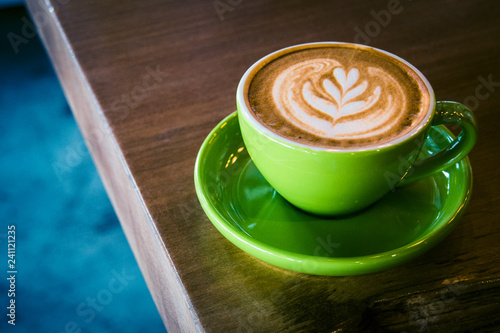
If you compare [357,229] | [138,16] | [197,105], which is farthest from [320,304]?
[138,16]

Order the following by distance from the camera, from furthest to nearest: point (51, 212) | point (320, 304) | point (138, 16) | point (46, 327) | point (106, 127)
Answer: point (51, 212), point (46, 327), point (138, 16), point (106, 127), point (320, 304)

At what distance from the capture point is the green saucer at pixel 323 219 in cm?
38

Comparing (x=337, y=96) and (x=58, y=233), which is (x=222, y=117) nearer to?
(x=337, y=96)

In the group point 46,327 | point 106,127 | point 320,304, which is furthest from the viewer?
point 46,327

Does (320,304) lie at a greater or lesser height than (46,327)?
greater

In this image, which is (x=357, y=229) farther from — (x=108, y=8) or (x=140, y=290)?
(x=140, y=290)

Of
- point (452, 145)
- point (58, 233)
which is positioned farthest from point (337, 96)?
point (58, 233)

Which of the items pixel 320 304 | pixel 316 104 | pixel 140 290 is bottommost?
pixel 140 290

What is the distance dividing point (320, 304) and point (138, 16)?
609mm

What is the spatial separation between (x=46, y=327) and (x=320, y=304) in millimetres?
879

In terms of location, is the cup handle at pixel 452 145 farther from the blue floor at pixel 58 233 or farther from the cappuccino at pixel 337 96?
the blue floor at pixel 58 233

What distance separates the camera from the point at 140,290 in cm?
114

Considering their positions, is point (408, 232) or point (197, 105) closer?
point (408, 232)

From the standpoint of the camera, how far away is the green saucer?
38 cm
